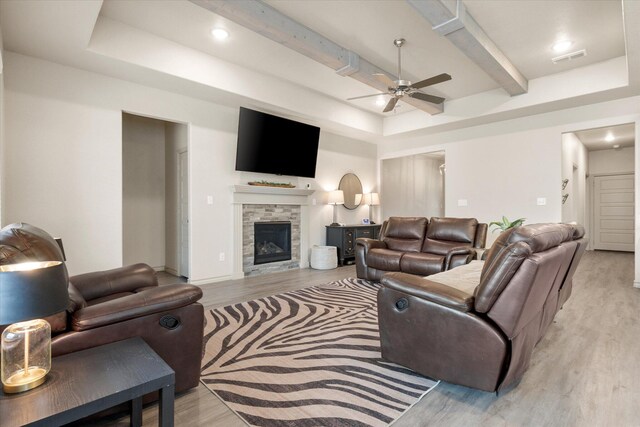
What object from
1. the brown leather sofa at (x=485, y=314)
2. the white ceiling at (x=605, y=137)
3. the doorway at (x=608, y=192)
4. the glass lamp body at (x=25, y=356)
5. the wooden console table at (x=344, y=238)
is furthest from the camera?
the doorway at (x=608, y=192)

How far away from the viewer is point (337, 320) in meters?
3.04

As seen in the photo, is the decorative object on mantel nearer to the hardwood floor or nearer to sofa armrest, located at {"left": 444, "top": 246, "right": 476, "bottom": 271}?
sofa armrest, located at {"left": 444, "top": 246, "right": 476, "bottom": 271}

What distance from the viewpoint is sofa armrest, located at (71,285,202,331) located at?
1445 millimetres

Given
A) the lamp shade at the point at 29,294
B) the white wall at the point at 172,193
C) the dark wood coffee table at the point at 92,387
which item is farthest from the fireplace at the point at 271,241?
the lamp shade at the point at 29,294

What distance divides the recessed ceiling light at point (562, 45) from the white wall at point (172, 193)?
5.05 m

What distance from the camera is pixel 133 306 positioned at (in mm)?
1551

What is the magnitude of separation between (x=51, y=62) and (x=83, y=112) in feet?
1.80

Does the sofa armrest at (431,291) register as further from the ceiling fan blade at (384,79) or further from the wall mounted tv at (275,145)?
the wall mounted tv at (275,145)

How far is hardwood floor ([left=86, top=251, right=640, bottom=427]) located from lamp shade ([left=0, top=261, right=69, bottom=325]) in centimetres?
90

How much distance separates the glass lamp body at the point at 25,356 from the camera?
1097 mm

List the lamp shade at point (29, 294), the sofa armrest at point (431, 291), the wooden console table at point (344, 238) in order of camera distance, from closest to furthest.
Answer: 1. the lamp shade at point (29, 294)
2. the sofa armrest at point (431, 291)
3. the wooden console table at point (344, 238)

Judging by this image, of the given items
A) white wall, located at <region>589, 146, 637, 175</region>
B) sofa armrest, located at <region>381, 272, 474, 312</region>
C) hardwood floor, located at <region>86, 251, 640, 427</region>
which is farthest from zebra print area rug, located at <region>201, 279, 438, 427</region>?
white wall, located at <region>589, 146, 637, 175</region>

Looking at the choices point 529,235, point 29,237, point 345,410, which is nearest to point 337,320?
point 345,410

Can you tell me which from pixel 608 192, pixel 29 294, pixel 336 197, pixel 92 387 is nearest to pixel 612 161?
pixel 608 192
